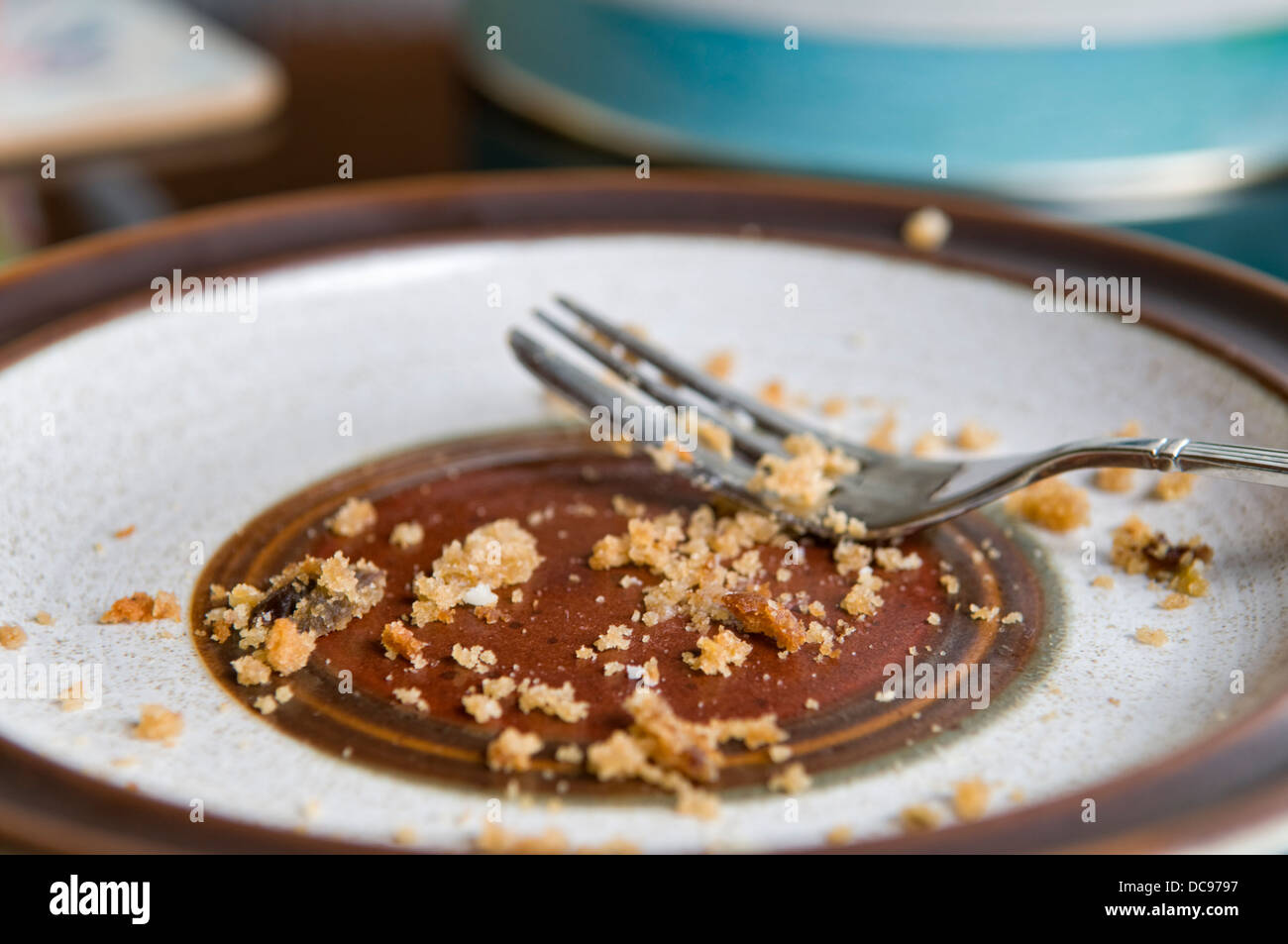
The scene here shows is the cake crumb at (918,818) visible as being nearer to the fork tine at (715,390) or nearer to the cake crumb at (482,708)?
the cake crumb at (482,708)

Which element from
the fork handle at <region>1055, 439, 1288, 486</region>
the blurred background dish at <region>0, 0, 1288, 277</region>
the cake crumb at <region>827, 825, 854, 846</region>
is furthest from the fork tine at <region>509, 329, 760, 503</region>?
the blurred background dish at <region>0, 0, 1288, 277</region>

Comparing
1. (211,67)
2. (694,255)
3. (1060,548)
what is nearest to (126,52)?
(211,67)

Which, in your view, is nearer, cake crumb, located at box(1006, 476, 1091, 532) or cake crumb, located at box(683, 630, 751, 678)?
cake crumb, located at box(683, 630, 751, 678)

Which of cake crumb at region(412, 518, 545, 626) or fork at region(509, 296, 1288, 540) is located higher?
fork at region(509, 296, 1288, 540)

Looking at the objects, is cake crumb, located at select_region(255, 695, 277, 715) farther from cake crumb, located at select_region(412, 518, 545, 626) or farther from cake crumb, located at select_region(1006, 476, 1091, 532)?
cake crumb, located at select_region(1006, 476, 1091, 532)

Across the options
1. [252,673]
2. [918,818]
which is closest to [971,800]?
[918,818]

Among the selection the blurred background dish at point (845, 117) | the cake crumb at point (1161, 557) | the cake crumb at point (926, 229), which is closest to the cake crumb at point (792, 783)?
the cake crumb at point (1161, 557)
